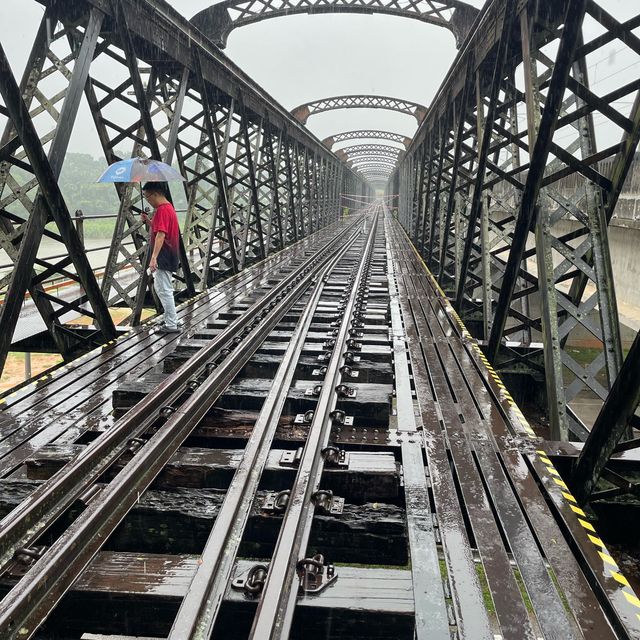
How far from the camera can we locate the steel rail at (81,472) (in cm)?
261

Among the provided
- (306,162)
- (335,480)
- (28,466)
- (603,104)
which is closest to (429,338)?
(603,104)

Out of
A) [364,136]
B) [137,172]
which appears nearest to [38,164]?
[137,172]

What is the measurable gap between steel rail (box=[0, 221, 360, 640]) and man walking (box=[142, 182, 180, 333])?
1687 millimetres

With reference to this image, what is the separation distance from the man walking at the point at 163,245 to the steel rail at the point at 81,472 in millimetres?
1799

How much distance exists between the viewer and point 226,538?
2.55 metres

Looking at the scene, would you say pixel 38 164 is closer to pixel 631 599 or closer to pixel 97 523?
pixel 97 523

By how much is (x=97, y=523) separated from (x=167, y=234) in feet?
14.2

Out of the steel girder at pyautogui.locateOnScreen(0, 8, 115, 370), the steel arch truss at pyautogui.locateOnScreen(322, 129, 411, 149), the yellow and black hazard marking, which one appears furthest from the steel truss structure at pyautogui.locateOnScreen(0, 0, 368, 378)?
the steel arch truss at pyautogui.locateOnScreen(322, 129, 411, 149)

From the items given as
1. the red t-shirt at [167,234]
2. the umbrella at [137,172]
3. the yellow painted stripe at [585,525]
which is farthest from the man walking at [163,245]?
the yellow painted stripe at [585,525]

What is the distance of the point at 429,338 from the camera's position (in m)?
6.51

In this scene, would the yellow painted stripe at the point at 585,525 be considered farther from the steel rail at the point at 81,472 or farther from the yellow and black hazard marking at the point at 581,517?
the steel rail at the point at 81,472

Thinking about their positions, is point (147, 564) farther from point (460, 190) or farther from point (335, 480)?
point (460, 190)

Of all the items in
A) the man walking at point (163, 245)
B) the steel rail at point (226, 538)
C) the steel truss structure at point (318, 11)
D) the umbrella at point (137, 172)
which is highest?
the steel truss structure at point (318, 11)

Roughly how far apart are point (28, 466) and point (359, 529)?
212cm
